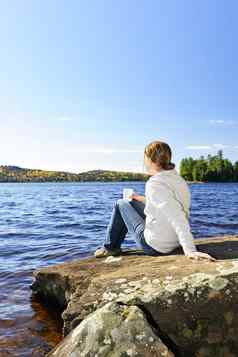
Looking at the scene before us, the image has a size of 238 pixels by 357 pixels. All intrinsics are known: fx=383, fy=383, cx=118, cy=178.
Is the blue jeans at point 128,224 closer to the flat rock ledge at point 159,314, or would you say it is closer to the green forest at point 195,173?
the flat rock ledge at point 159,314

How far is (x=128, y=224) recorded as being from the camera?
6.27 meters

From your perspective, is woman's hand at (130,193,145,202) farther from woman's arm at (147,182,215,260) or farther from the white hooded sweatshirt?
woman's arm at (147,182,215,260)

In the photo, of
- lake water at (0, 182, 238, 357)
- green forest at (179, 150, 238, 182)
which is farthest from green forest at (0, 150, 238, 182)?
lake water at (0, 182, 238, 357)

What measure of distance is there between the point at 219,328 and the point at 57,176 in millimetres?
187980

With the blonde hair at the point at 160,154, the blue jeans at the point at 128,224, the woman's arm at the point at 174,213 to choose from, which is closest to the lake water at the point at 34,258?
the blue jeans at the point at 128,224

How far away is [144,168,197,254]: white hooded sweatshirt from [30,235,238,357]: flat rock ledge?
53 cm

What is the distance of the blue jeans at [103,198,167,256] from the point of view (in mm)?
6020

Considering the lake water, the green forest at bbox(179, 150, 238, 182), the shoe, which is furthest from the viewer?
the green forest at bbox(179, 150, 238, 182)

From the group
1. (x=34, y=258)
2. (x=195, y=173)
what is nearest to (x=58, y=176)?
(x=195, y=173)

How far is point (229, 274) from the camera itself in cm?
428

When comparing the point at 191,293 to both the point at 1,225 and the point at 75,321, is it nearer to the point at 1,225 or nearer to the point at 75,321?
the point at 75,321

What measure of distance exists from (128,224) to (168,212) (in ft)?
3.94

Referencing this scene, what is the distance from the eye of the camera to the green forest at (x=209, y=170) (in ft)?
440

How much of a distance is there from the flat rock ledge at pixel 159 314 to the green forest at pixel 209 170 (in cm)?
13122
